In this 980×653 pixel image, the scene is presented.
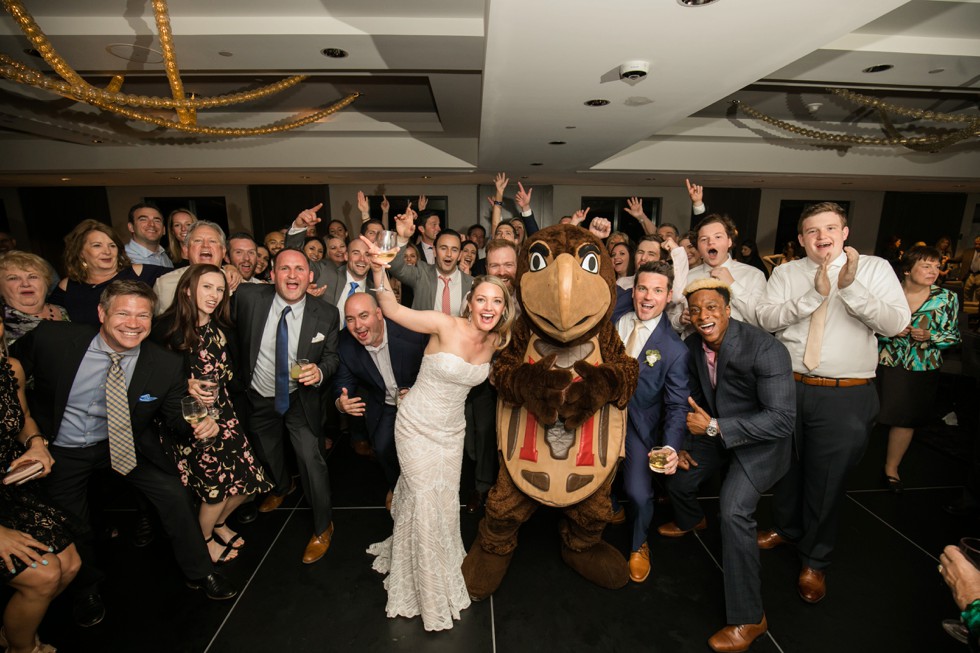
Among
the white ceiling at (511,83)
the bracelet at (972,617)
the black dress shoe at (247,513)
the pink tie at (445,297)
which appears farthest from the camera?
the pink tie at (445,297)

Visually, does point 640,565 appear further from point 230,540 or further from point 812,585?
point 230,540

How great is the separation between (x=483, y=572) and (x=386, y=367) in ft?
3.88

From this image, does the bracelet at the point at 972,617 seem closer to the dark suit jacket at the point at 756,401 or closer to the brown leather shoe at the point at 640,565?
the dark suit jacket at the point at 756,401

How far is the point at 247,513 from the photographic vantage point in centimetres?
297

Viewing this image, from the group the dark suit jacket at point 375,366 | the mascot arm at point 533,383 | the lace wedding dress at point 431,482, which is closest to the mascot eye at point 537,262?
the mascot arm at point 533,383

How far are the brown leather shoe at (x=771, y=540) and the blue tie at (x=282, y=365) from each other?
2.78 m

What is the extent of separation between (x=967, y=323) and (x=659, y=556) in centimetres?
467

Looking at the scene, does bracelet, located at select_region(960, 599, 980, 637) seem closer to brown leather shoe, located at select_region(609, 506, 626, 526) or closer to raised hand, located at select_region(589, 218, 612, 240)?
brown leather shoe, located at select_region(609, 506, 626, 526)

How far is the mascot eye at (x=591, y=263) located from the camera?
6.66 feet

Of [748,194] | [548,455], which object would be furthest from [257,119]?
[748,194]

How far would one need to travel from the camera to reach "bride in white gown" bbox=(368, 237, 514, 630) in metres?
2.07

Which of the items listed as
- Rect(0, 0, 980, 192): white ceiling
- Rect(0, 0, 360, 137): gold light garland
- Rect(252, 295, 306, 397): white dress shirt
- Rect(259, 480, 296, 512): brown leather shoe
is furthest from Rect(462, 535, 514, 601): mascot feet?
Rect(0, 0, 360, 137): gold light garland

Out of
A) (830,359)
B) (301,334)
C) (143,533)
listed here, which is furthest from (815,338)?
(143,533)

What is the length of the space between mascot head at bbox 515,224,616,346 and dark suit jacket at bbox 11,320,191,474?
1686 millimetres
